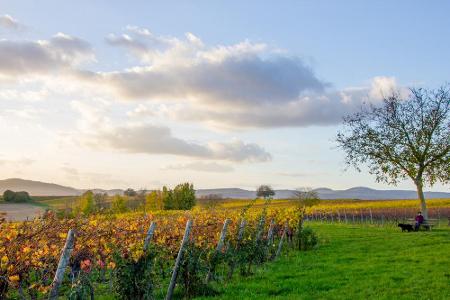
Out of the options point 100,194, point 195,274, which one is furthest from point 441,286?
point 100,194

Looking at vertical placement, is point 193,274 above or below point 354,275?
above

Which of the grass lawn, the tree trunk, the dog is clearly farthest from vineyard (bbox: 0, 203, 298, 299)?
the tree trunk

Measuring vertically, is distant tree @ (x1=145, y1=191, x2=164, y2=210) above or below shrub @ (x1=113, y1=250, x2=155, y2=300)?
above

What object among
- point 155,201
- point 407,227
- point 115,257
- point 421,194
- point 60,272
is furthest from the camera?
point 155,201

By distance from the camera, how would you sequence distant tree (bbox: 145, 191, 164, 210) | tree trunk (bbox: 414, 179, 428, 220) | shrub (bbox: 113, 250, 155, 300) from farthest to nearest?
1. distant tree (bbox: 145, 191, 164, 210)
2. tree trunk (bbox: 414, 179, 428, 220)
3. shrub (bbox: 113, 250, 155, 300)

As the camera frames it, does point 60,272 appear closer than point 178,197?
Yes

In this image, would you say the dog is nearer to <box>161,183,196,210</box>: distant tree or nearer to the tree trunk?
the tree trunk

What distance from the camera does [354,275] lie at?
16234 millimetres

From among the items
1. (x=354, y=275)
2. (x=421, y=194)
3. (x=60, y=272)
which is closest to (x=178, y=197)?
(x=421, y=194)

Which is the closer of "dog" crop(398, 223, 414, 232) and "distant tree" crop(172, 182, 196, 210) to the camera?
"dog" crop(398, 223, 414, 232)

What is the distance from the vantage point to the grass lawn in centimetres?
1339

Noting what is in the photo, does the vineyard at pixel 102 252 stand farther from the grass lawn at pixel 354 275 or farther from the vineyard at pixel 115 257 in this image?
the grass lawn at pixel 354 275

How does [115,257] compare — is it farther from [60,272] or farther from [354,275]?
[354,275]

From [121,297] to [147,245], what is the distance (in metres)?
1.28
